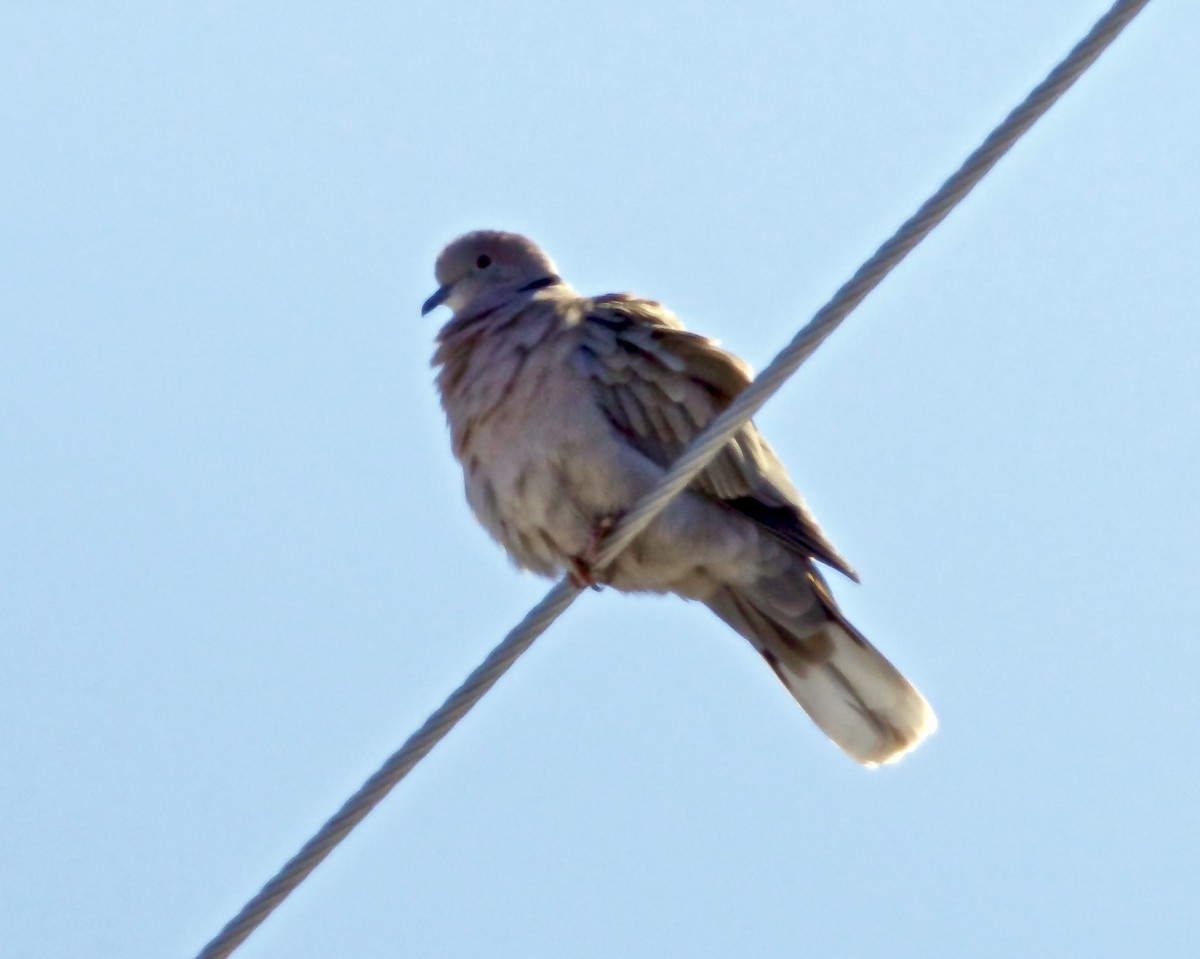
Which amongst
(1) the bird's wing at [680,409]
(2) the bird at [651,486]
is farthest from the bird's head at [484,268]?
(1) the bird's wing at [680,409]

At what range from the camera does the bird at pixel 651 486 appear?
14.8 feet

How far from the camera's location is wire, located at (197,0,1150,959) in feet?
9.78

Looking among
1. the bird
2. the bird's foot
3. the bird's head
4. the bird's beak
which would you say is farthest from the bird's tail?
the bird's beak

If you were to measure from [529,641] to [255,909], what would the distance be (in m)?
0.66

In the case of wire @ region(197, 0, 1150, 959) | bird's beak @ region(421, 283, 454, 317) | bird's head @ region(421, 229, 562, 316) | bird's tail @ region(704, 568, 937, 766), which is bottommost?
wire @ region(197, 0, 1150, 959)

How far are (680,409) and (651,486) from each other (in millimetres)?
217

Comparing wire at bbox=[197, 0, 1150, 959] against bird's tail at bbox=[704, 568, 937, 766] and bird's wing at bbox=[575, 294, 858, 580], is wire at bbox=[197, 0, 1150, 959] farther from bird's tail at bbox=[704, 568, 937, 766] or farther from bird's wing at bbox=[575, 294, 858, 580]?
bird's tail at bbox=[704, 568, 937, 766]

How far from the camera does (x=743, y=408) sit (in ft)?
10.8

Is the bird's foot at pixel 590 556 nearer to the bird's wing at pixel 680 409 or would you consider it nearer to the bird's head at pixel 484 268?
the bird's wing at pixel 680 409

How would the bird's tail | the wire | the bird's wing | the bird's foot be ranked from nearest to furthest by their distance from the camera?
the wire
the bird's foot
the bird's wing
the bird's tail

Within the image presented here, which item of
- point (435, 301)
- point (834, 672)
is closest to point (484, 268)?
point (435, 301)

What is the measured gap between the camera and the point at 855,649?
4.87 meters

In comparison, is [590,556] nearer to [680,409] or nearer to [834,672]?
[680,409]

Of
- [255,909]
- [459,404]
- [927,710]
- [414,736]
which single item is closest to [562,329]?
[459,404]
